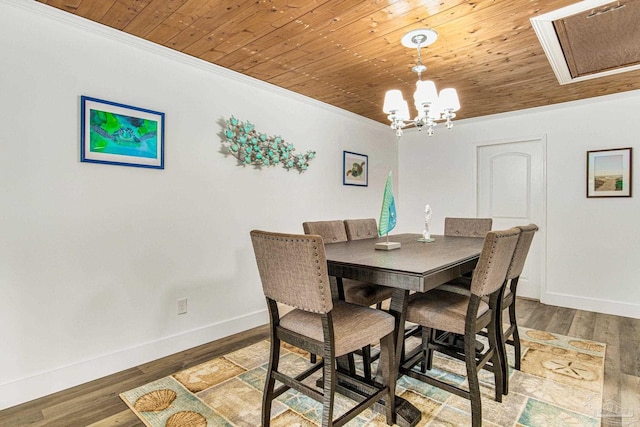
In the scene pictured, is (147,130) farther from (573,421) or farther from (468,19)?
(573,421)

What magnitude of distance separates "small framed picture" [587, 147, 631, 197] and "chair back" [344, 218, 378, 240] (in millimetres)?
2412

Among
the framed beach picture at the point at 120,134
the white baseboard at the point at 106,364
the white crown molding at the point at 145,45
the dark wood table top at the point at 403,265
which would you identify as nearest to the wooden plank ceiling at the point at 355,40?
the white crown molding at the point at 145,45

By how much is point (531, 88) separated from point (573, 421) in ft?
9.12

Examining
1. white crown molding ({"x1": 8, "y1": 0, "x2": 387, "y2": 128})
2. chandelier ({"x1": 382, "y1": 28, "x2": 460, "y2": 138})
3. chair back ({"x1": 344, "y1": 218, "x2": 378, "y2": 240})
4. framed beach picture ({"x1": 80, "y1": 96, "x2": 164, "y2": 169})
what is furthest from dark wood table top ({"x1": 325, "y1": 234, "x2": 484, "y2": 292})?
white crown molding ({"x1": 8, "y1": 0, "x2": 387, "y2": 128})

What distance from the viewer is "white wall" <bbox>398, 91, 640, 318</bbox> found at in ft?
11.4

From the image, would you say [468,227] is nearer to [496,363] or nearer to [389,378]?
[496,363]

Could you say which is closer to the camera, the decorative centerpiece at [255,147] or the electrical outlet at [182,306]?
the electrical outlet at [182,306]

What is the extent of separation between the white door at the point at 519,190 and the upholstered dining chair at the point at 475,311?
2584 millimetres

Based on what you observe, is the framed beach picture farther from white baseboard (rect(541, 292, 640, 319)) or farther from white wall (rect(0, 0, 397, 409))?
white baseboard (rect(541, 292, 640, 319))

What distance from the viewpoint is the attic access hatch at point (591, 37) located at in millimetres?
1948

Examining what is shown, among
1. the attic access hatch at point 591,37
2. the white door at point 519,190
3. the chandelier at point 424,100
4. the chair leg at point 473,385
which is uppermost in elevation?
the attic access hatch at point 591,37

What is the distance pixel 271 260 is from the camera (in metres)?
1.56

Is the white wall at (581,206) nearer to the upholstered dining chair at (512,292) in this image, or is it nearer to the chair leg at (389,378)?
the upholstered dining chair at (512,292)

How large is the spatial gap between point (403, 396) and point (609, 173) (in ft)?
10.7
